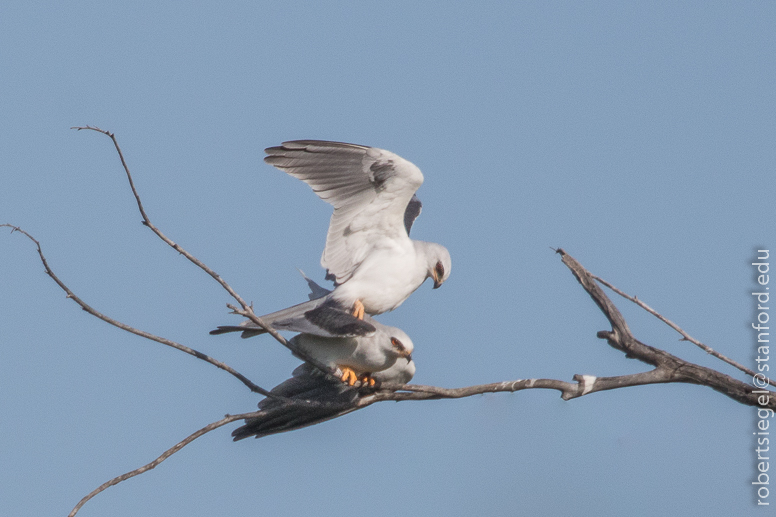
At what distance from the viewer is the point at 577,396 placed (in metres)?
5.23

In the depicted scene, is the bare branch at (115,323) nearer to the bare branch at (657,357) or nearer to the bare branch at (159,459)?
the bare branch at (159,459)

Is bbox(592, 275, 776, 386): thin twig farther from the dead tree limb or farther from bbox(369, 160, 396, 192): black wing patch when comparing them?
bbox(369, 160, 396, 192): black wing patch

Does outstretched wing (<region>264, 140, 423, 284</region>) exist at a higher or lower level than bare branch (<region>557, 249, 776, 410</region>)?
higher

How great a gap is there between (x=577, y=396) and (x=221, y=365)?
2.10 meters

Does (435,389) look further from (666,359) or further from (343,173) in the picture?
(343,173)

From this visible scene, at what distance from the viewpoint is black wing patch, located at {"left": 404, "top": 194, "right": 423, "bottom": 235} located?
26.0 feet

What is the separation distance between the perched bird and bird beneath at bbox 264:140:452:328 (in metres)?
0.52

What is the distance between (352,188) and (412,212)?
3.80 ft

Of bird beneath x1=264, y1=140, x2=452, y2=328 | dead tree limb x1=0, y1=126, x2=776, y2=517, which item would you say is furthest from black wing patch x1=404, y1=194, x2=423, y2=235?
dead tree limb x1=0, y1=126, x2=776, y2=517

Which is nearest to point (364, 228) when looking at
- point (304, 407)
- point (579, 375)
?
point (304, 407)

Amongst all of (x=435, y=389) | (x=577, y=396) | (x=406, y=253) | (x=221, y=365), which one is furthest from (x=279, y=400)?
(x=406, y=253)

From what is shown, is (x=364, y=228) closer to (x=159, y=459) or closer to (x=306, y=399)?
(x=306, y=399)

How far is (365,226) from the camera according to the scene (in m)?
7.23

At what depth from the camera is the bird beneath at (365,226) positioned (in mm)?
6797
